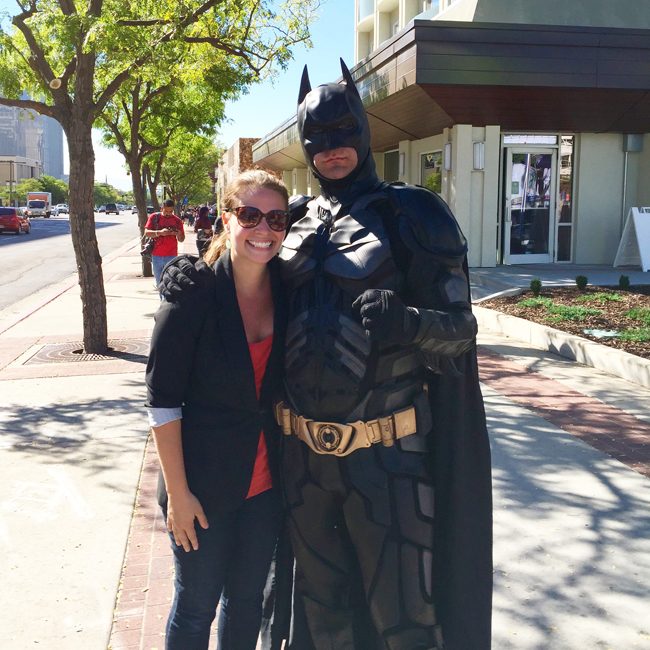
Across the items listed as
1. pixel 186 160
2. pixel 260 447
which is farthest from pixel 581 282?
pixel 186 160

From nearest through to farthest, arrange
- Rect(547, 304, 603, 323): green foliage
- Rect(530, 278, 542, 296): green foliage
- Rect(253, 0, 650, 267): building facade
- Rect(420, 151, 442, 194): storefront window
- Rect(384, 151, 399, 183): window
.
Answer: Rect(547, 304, 603, 323): green foliage → Rect(530, 278, 542, 296): green foliage → Rect(253, 0, 650, 267): building facade → Rect(420, 151, 442, 194): storefront window → Rect(384, 151, 399, 183): window

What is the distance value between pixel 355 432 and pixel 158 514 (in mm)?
2343

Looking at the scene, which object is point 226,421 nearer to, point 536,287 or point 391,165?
point 536,287

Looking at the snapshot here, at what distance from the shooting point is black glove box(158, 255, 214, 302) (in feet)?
6.78

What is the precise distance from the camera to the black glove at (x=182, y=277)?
2.07 meters

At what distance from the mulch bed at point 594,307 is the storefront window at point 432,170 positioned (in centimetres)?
597

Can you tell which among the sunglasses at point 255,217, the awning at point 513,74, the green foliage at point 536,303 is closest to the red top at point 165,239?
the awning at point 513,74

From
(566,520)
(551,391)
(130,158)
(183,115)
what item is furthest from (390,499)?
(183,115)

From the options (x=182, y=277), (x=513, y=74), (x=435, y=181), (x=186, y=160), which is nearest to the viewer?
(x=182, y=277)

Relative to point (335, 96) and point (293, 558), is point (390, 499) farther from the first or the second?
point (335, 96)

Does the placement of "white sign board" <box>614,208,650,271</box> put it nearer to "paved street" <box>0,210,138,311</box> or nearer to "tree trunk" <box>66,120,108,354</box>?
"tree trunk" <box>66,120,108,354</box>

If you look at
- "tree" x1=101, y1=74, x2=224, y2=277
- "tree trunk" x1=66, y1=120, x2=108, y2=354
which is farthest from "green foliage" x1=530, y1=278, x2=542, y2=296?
"tree" x1=101, y1=74, x2=224, y2=277

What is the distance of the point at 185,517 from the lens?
83.1 inches

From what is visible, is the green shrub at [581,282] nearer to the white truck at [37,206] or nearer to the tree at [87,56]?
the tree at [87,56]
